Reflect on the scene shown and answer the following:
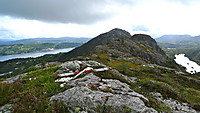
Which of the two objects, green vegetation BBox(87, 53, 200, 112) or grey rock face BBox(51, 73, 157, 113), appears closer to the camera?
grey rock face BBox(51, 73, 157, 113)

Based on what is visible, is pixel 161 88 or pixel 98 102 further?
pixel 161 88

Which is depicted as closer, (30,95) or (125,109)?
(125,109)

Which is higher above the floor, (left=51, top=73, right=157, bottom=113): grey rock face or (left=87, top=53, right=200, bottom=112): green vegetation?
(left=51, top=73, right=157, bottom=113): grey rock face

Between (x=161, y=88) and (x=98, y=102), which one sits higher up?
(x=98, y=102)

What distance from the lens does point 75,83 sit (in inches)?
468

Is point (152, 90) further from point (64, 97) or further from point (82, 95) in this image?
point (64, 97)

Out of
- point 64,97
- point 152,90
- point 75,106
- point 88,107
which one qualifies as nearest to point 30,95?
point 64,97

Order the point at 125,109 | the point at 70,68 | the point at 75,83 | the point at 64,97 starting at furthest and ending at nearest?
the point at 70,68
the point at 75,83
the point at 64,97
the point at 125,109

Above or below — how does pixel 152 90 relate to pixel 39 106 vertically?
below

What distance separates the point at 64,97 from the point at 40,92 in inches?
103

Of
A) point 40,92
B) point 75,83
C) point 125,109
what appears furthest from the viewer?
point 75,83

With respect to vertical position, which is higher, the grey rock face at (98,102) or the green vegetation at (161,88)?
the grey rock face at (98,102)

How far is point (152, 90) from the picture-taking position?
631 inches

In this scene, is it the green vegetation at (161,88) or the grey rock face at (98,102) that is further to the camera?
the green vegetation at (161,88)
